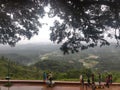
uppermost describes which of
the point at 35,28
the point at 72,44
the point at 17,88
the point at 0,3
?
the point at 0,3

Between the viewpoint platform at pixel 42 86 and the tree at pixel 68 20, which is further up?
the tree at pixel 68 20

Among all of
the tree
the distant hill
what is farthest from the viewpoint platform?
the distant hill

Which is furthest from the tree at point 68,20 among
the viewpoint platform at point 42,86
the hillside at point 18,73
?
the hillside at point 18,73

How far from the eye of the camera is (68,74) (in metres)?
28.8

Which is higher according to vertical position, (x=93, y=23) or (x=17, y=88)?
(x=93, y=23)

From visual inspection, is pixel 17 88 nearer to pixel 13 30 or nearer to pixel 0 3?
pixel 13 30

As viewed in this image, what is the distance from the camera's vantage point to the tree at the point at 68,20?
1116cm

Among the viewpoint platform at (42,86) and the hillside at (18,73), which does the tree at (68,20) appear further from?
the hillside at (18,73)

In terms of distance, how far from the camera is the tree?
1116cm

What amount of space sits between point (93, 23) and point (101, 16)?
532mm

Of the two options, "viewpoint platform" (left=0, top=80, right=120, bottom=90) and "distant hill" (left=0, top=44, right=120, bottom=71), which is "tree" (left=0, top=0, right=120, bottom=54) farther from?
"distant hill" (left=0, top=44, right=120, bottom=71)

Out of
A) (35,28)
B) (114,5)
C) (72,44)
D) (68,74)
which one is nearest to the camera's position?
(114,5)

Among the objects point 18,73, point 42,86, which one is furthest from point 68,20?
point 18,73

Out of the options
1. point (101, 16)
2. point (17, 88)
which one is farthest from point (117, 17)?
point (17, 88)
